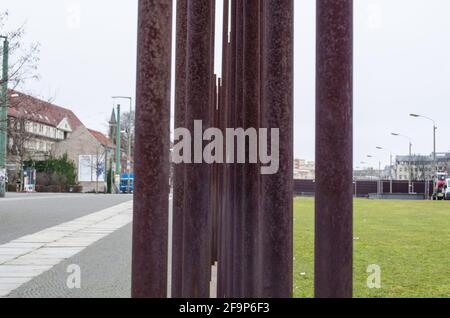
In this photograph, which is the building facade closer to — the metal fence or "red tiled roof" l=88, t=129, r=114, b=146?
"red tiled roof" l=88, t=129, r=114, b=146

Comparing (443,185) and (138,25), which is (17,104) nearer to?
(138,25)

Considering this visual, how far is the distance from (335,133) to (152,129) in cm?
66

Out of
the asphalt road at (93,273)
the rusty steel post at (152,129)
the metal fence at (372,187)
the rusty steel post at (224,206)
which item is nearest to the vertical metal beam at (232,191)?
the rusty steel post at (224,206)

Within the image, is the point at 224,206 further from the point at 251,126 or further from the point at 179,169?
the point at 179,169

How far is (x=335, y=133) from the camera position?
1854 mm

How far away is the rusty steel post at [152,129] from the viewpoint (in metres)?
2.01

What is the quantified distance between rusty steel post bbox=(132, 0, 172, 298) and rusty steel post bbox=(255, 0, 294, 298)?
46 centimetres

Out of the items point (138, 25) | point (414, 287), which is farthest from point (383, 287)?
point (138, 25)

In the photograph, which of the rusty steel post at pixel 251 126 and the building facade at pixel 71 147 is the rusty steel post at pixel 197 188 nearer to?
Result: the rusty steel post at pixel 251 126

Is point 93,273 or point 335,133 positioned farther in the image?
point 93,273

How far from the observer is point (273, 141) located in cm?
237

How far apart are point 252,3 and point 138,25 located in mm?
1266

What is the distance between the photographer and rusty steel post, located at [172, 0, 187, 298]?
284 cm

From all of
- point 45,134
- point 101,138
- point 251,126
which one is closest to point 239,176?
point 251,126
